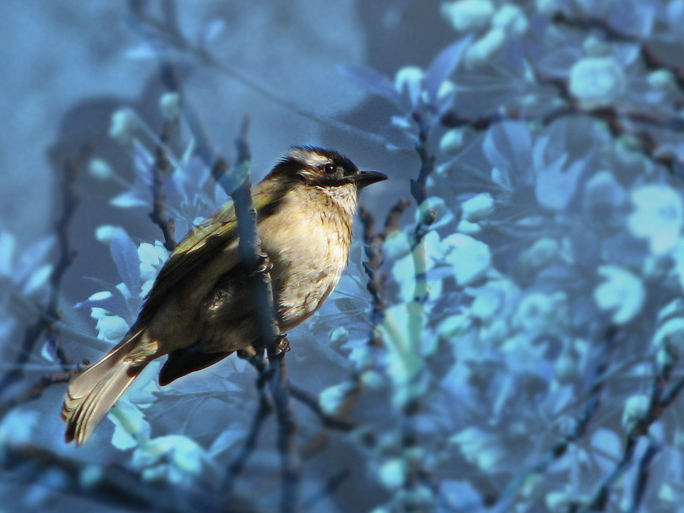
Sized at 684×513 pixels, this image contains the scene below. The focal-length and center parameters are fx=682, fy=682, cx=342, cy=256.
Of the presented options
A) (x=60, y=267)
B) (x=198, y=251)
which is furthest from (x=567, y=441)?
(x=60, y=267)

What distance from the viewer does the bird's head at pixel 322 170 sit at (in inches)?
47.6

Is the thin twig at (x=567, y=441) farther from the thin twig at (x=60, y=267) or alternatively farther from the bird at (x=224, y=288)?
the thin twig at (x=60, y=267)

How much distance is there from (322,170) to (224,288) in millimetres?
287

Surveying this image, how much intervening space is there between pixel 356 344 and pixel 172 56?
1.93ft

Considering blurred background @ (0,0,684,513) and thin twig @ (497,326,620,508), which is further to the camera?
thin twig @ (497,326,620,508)

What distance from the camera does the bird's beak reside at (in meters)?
1.20

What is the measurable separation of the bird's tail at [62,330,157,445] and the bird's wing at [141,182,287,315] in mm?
72

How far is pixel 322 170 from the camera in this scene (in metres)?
1.29

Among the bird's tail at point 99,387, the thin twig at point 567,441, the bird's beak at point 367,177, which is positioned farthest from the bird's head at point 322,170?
the thin twig at point 567,441

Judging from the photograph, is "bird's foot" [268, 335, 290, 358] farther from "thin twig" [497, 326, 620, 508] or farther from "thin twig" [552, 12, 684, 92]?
"thin twig" [552, 12, 684, 92]

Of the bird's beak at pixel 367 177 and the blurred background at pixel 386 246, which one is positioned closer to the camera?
the blurred background at pixel 386 246

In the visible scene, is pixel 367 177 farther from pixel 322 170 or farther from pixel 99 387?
pixel 99 387

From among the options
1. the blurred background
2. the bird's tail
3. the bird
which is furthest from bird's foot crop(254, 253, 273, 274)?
the bird's tail

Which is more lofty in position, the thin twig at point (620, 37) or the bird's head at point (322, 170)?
the thin twig at point (620, 37)
